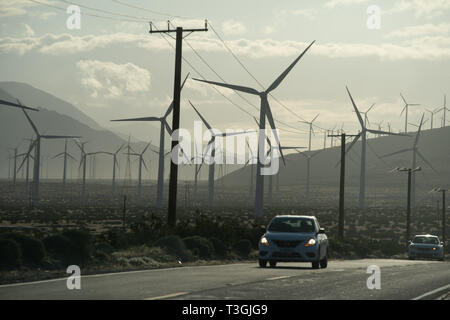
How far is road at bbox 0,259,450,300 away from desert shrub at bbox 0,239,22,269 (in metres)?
2.83

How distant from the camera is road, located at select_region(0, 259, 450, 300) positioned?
52.5 feet

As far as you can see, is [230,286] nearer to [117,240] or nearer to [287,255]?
[287,255]

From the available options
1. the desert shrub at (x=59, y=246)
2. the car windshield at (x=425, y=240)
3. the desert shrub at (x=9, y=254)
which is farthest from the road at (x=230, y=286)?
the car windshield at (x=425, y=240)

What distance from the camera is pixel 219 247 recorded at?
3447 cm

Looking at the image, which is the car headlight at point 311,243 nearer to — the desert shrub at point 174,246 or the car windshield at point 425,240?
the desert shrub at point 174,246

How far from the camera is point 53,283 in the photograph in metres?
18.2

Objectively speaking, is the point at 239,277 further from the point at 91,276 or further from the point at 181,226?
the point at 181,226

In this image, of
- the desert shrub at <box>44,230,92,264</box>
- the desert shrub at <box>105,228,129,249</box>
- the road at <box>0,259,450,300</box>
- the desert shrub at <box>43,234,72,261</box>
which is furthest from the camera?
the desert shrub at <box>105,228,129,249</box>

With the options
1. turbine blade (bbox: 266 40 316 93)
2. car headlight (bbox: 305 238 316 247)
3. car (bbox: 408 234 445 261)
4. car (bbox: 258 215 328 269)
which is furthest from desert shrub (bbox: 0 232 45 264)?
turbine blade (bbox: 266 40 316 93)

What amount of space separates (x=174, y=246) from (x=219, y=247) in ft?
14.2

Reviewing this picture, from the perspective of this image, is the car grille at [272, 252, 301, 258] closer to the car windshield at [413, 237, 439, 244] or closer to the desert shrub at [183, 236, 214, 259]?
the desert shrub at [183, 236, 214, 259]

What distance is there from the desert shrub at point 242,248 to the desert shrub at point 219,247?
1211 millimetres

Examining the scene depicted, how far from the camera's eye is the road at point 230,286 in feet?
52.5
